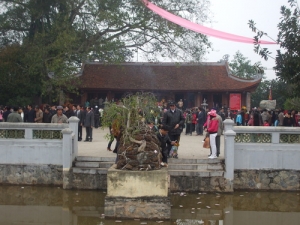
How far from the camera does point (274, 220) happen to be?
30.2ft

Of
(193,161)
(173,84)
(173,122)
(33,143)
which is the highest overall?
(173,84)

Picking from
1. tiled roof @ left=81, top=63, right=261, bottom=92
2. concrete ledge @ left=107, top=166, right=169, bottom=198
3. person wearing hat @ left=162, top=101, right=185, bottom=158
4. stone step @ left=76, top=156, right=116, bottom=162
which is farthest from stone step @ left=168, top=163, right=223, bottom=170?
tiled roof @ left=81, top=63, right=261, bottom=92

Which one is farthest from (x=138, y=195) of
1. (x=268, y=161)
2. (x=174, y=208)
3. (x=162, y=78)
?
(x=162, y=78)

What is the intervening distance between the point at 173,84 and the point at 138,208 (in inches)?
989

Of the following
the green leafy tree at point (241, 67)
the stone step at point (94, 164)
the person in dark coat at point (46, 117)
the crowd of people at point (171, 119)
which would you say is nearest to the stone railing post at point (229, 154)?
the crowd of people at point (171, 119)

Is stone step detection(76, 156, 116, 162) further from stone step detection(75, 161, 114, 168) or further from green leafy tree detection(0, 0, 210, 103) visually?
green leafy tree detection(0, 0, 210, 103)

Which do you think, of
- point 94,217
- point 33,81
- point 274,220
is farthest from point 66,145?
point 33,81

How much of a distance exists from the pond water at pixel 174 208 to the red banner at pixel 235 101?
→ 22056 millimetres

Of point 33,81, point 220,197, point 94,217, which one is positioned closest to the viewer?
point 94,217

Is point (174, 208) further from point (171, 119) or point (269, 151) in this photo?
point (269, 151)

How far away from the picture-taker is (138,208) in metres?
8.97

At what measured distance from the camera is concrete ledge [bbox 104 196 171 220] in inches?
351

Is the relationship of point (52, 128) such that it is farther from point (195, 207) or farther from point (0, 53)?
point (0, 53)

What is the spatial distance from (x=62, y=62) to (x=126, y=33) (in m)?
4.94
